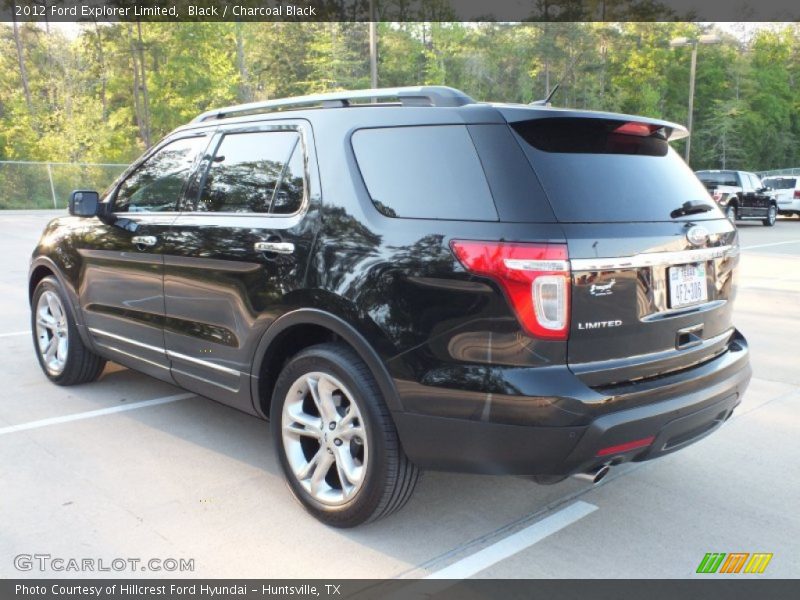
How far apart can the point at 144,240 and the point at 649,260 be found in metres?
2.86

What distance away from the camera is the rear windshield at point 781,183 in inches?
1020

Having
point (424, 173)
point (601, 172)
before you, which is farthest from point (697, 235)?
point (424, 173)

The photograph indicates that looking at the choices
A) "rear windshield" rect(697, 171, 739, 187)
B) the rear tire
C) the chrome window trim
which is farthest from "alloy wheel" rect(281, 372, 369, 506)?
"rear windshield" rect(697, 171, 739, 187)

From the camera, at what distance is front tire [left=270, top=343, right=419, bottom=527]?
2.91 meters

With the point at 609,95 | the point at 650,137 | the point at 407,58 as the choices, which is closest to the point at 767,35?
the point at 609,95

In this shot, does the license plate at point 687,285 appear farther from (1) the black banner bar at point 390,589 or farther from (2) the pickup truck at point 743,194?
(2) the pickup truck at point 743,194

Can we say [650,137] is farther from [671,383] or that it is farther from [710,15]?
[710,15]

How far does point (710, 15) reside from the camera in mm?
65438

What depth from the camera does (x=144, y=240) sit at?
4168 mm

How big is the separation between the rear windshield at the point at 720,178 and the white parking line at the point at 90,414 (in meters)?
21.3

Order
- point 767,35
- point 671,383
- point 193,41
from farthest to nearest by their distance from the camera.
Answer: point 767,35, point 193,41, point 671,383

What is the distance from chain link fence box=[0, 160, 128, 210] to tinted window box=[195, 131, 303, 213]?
87.3ft

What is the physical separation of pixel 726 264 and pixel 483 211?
135 centimetres

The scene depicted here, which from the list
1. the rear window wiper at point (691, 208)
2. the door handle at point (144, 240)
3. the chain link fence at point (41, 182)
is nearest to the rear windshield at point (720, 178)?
the rear window wiper at point (691, 208)
